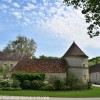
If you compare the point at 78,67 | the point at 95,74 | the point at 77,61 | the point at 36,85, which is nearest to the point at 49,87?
the point at 36,85

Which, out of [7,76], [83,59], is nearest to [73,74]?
[83,59]

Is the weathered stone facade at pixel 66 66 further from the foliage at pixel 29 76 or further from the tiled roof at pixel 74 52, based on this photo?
the foliage at pixel 29 76

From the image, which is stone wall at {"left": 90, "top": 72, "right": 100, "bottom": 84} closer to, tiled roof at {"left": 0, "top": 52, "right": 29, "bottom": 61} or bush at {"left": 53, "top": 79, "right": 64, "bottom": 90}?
tiled roof at {"left": 0, "top": 52, "right": 29, "bottom": 61}

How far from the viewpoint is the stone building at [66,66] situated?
177 feet

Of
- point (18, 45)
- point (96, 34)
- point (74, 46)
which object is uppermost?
point (18, 45)

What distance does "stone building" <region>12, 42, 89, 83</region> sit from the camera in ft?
177

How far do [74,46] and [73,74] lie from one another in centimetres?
578

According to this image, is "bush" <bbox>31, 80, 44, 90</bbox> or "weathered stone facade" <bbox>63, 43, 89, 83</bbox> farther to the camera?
"weathered stone facade" <bbox>63, 43, 89, 83</bbox>

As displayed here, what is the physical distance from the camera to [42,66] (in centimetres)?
5588

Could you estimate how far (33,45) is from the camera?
96.1 metres

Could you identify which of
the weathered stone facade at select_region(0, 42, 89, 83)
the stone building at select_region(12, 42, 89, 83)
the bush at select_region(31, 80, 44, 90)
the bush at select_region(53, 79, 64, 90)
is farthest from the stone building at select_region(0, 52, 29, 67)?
the bush at select_region(53, 79, 64, 90)

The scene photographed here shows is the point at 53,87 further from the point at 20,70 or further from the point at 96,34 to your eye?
the point at 96,34

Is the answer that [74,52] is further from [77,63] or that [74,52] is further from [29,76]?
[29,76]

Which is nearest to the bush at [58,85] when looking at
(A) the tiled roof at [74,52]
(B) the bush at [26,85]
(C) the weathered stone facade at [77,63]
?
(B) the bush at [26,85]
